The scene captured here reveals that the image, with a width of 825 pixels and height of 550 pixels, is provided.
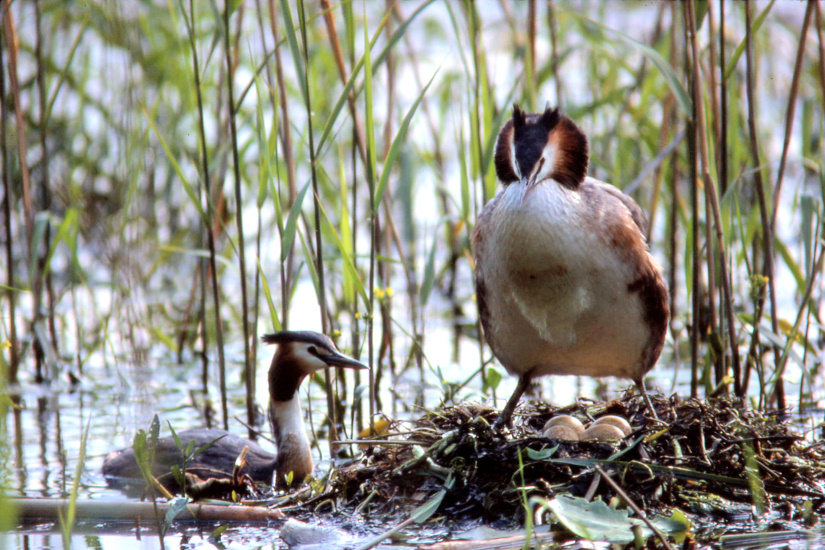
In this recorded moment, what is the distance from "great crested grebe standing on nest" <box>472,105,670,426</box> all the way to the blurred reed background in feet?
1.52

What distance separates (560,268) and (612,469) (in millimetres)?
765

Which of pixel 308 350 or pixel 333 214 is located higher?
pixel 333 214

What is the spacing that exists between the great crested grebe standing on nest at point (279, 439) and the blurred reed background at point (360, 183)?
0.43 feet

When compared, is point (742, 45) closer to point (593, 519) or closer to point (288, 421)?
point (593, 519)

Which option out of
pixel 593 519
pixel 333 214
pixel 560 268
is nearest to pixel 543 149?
pixel 560 268

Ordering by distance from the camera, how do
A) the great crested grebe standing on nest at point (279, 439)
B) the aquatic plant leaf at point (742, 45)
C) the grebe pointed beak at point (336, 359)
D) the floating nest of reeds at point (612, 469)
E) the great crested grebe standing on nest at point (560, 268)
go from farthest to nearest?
the grebe pointed beak at point (336, 359) < the great crested grebe standing on nest at point (279, 439) < the aquatic plant leaf at point (742, 45) < the great crested grebe standing on nest at point (560, 268) < the floating nest of reeds at point (612, 469)

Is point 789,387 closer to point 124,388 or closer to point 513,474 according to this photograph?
point 513,474

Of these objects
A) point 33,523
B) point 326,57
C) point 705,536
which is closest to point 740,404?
point 705,536

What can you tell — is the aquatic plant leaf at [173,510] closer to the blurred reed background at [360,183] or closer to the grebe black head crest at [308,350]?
the blurred reed background at [360,183]

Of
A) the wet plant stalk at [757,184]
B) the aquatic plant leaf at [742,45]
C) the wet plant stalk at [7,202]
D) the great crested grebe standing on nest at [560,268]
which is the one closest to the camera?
the great crested grebe standing on nest at [560,268]

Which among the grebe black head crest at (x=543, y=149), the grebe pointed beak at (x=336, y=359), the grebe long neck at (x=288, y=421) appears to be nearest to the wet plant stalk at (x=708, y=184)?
the grebe black head crest at (x=543, y=149)

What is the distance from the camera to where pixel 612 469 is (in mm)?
3773

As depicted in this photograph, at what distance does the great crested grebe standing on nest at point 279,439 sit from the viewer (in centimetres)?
475

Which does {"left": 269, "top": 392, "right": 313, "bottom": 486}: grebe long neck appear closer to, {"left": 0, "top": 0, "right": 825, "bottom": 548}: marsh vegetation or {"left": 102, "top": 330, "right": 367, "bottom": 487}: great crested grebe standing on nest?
{"left": 102, "top": 330, "right": 367, "bottom": 487}: great crested grebe standing on nest
